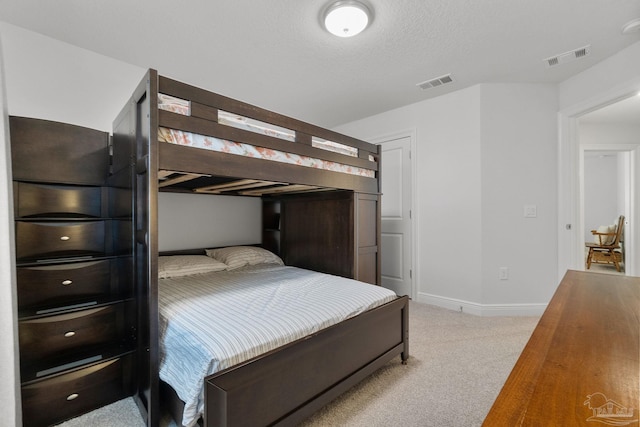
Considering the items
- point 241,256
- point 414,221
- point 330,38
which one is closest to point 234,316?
point 241,256

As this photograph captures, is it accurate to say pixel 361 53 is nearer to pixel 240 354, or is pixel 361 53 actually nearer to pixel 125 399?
pixel 240 354

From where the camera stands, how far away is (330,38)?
2256 millimetres

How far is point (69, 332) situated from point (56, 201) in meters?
0.79

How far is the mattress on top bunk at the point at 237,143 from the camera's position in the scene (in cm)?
148

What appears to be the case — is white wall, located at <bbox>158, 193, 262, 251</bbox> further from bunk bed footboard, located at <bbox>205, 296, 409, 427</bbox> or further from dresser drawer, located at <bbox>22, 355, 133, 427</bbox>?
bunk bed footboard, located at <bbox>205, 296, 409, 427</bbox>

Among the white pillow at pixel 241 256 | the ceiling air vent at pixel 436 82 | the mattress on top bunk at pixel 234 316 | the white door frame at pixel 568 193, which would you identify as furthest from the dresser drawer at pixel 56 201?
the white door frame at pixel 568 193

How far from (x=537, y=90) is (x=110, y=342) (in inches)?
173

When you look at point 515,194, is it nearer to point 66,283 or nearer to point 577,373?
point 577,373

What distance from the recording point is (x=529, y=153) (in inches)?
120

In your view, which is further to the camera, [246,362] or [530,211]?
[530,211]

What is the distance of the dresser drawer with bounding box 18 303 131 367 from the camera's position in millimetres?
1521

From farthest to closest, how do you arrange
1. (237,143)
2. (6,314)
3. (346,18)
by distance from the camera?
(346,18) < (237,143) < (6,314)

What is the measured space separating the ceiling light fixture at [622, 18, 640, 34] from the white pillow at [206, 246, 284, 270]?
139 inches

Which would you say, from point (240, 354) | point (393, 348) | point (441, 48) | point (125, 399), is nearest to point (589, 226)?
point (441, 48)
